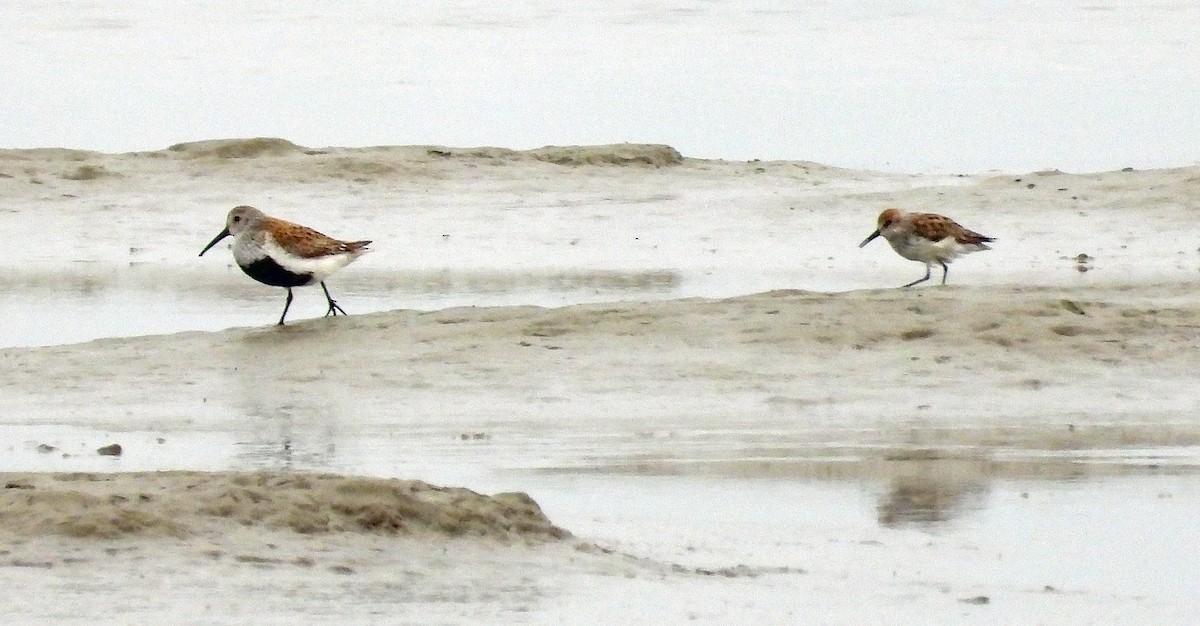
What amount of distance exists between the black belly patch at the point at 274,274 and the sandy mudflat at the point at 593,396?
0.46 meters

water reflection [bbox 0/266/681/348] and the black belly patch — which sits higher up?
the black belly patch

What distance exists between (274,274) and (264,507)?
5.93 m

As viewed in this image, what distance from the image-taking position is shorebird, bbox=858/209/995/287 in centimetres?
1498

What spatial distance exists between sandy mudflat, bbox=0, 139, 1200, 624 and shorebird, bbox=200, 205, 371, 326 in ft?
1.58

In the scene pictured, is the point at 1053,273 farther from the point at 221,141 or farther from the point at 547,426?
the point at 221,141

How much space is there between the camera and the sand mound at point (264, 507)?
26.1 ft

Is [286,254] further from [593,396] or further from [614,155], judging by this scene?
[614,155]

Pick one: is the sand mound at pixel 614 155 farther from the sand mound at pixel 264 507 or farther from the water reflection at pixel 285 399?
the sand mound at pixel 264 507

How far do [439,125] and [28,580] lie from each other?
1736 cm

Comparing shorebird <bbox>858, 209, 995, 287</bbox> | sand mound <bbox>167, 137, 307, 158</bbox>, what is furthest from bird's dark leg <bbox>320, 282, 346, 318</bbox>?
sand mound <bbox>167, 137, 307, 158</bbox>

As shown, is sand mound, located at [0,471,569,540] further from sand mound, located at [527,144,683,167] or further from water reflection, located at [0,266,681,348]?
sand mound, located at [527,144,683,167]

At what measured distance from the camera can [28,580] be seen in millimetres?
7352

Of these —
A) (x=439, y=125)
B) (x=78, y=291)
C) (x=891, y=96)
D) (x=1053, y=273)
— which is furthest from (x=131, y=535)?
(x=891, y=96)

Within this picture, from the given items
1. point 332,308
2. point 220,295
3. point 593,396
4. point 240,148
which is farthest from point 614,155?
point 593,396
